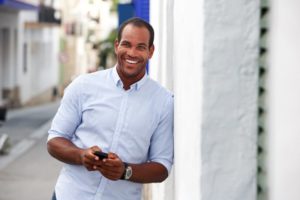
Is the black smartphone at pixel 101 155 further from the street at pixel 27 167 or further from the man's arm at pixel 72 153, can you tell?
the street at pixel 27 167

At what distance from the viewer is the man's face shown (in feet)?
11.1

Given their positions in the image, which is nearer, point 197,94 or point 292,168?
point 292,168

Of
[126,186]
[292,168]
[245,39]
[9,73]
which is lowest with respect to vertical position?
[9,73]

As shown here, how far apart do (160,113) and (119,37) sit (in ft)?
1.28

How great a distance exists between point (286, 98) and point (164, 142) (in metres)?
0.96

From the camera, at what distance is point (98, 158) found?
3.15 meters

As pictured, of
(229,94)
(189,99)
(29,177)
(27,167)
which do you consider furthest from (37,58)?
(229,94)

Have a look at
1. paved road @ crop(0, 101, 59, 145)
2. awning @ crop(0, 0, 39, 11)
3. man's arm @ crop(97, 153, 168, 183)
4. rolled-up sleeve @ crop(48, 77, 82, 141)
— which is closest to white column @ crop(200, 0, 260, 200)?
man's arm @ crop(97, 153, 168, 183)

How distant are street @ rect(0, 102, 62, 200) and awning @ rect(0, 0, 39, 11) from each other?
5341 millimetres

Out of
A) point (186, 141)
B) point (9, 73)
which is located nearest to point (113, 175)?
point (186, 141)

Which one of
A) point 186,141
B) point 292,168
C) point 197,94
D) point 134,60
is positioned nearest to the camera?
point 292,168

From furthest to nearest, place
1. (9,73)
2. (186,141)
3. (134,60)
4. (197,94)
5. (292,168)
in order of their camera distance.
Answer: (9,73)
(134,60)
(186,141)
(197,94)
(292,168)

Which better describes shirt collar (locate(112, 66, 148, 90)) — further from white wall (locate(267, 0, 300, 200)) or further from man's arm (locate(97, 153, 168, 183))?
white wall (locate(267, 0, 300, 200))

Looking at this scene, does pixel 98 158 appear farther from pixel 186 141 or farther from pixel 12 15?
pixel 12 15
